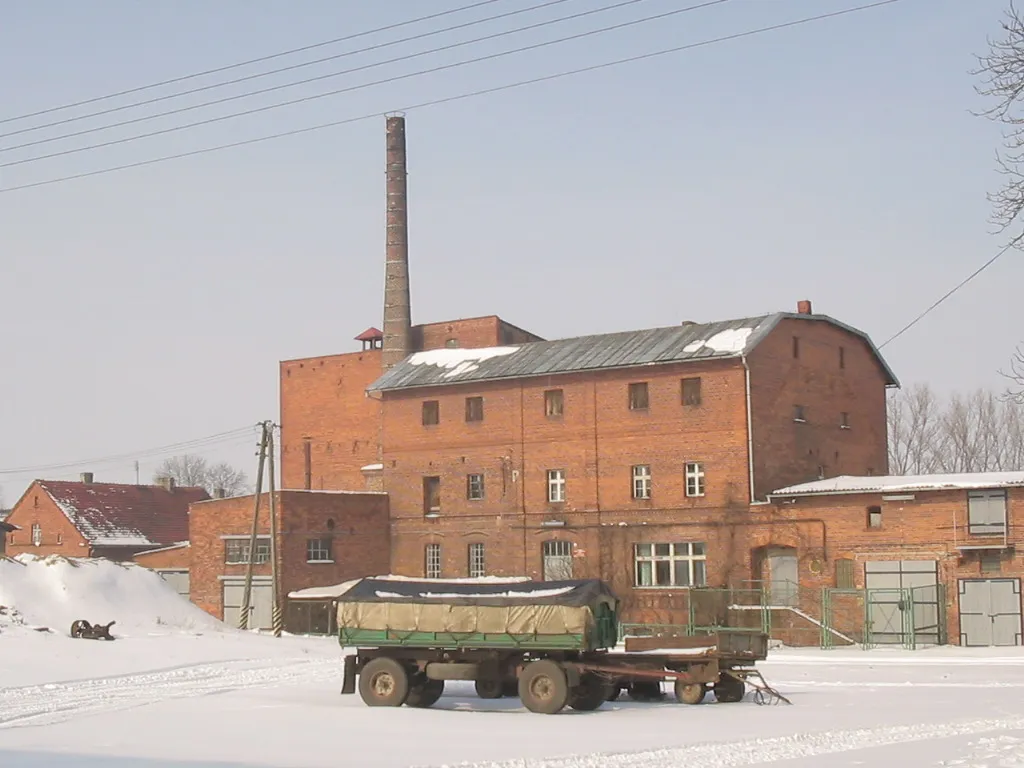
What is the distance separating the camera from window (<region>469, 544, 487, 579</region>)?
165ft

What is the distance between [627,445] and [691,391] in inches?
117

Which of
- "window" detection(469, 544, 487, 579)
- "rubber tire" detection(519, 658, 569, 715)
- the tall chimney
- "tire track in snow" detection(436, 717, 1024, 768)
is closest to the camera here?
"tire track in snow" detection(436, 717, 1024, 768)

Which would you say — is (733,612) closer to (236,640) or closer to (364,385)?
(236,640)

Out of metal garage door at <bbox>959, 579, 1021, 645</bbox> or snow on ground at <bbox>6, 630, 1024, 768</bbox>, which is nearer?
snow on ground at <bbox>6, 630, 1024, 768</bbox>

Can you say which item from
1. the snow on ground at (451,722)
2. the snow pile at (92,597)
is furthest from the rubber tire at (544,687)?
the snow pile at (92,597)

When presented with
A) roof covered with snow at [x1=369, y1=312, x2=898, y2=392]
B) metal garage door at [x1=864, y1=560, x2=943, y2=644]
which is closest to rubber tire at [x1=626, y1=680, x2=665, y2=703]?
metal garage door at [x1=864, y1=560, x2=943, y2=644]

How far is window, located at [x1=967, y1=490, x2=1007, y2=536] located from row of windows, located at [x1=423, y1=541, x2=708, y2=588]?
29.1 ft

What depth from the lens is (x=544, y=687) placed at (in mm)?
22000

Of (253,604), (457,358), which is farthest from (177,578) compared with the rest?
(457,358)

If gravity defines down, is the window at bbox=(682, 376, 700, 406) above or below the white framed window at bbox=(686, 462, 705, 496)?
above

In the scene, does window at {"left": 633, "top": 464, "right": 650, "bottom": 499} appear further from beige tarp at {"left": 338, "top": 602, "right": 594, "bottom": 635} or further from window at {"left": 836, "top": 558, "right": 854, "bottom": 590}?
beige tarp at {"left": 338, "top": 602, "right": 594, "bottom": 635}

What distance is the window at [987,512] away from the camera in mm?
39219

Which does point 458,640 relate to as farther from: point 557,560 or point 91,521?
point 91,521

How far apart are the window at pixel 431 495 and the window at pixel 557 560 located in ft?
17.2
